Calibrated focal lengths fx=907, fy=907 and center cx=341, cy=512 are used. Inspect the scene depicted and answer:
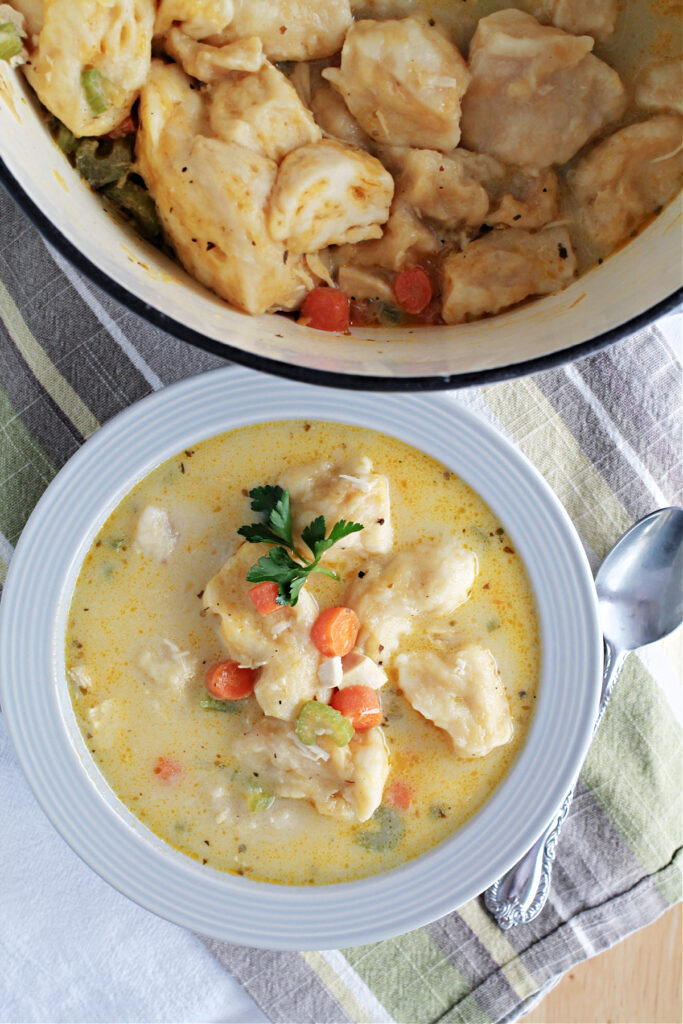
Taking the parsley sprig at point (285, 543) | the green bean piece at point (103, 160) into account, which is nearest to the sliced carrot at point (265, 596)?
the parsley sprig at point (285, 543)

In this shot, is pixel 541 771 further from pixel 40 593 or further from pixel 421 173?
pixel 421 173

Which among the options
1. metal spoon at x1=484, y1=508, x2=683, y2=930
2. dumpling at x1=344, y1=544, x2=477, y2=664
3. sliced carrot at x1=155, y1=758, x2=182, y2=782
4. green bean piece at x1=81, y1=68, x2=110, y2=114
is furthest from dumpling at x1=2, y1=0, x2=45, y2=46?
metal spoon at x1=484, y1=508, x2=683, y2=930

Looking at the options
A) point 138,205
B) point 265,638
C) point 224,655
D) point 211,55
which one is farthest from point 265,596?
point 211,55

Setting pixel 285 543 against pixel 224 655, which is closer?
pixel 285 543

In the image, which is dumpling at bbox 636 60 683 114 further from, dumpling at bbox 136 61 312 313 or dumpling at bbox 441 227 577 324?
dumpling at bbox 136 61 312 313

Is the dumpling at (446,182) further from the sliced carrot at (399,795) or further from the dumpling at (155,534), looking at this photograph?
the sliced carrot at (399,795)

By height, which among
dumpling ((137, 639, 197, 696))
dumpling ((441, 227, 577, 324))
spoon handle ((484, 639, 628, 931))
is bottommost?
spoon handle ((484, 639, 628, 931))

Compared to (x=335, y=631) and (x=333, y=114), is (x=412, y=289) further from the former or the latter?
(x=335, y=631)
